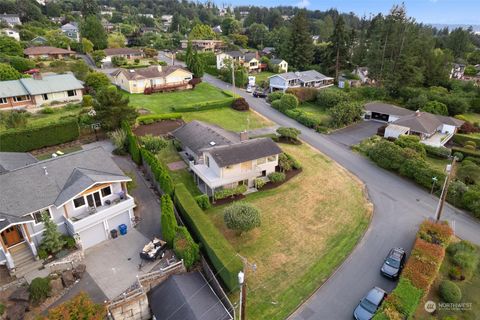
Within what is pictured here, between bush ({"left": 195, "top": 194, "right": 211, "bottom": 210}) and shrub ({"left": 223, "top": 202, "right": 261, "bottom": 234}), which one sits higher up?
shrub ({"left": 223, "top": 202, "right": 261, "bottom": 234})

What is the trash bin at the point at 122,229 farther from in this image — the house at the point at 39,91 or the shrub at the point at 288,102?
the shrub at the point at 288,102

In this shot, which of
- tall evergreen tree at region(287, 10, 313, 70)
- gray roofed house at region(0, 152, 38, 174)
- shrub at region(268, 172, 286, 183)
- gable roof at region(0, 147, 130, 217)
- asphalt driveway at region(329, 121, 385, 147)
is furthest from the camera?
tall evergreen tree at region(287, 10, 313, 70)

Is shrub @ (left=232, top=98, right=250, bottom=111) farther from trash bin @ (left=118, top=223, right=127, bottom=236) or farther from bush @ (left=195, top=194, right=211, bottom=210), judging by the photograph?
trash bin @ (left=118, top=223, right=127, bottom=236)

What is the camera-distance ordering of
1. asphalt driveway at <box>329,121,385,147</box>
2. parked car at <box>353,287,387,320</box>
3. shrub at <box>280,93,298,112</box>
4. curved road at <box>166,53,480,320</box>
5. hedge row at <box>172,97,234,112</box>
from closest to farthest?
parked car at <box>353,287,387,320</box>, curved road at <box>166,53,480,320</box>, asphalt driveway at <box>329,121,385,147</box>, hedge row at <box>172,97,234,112</box>, shrub at <box>280,93,298,112</box>

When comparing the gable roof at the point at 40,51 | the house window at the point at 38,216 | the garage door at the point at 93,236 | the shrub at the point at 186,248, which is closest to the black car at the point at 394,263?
the shrub at the point at 186,248

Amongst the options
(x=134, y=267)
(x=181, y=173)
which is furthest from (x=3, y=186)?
(x=181, y=173)

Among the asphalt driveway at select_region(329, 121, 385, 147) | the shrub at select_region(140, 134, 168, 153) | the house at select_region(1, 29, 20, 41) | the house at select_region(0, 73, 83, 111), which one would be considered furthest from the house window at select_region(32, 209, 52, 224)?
the house at select_region(1, 29, 20, 41)

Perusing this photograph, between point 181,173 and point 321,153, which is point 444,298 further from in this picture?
point 181,173
